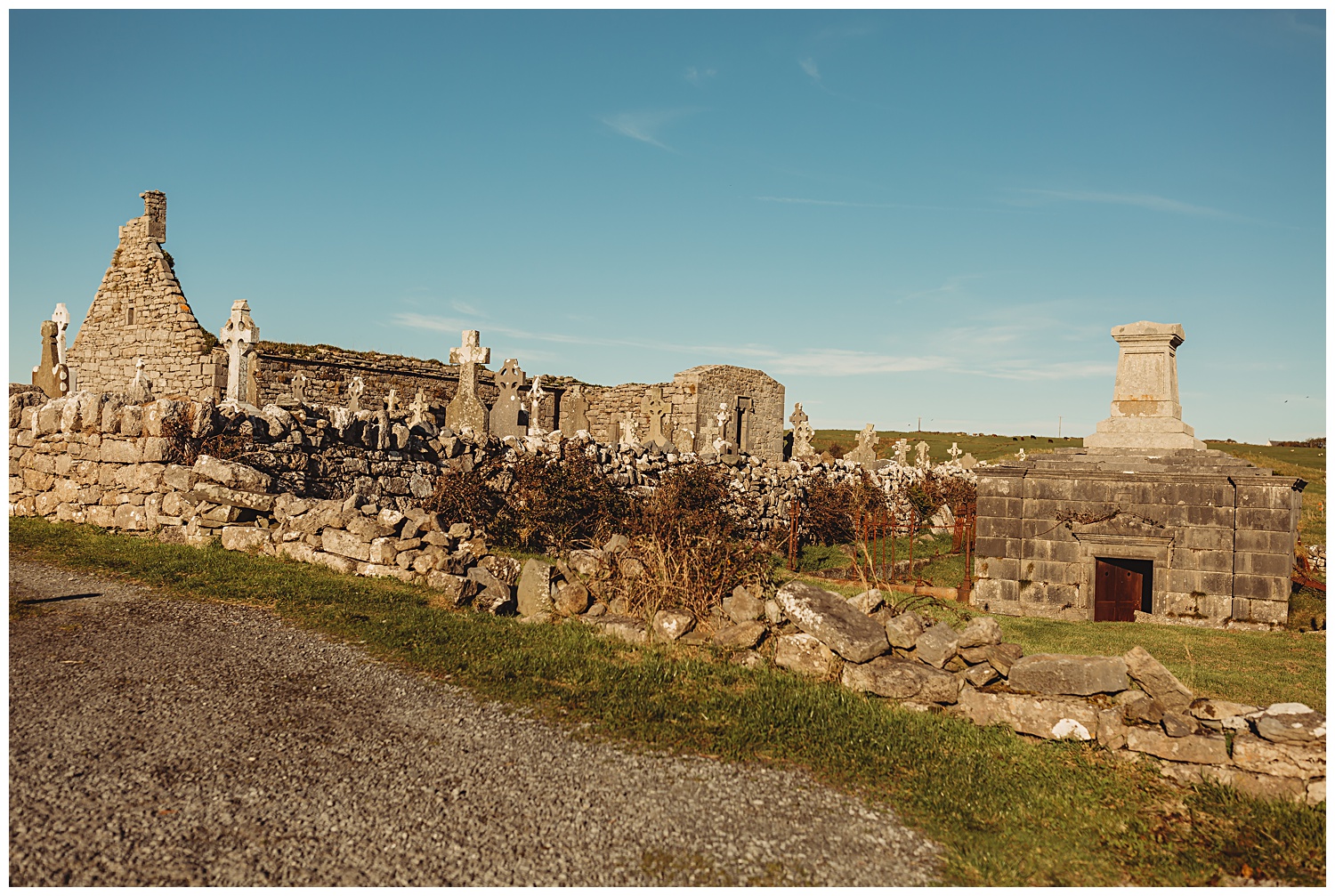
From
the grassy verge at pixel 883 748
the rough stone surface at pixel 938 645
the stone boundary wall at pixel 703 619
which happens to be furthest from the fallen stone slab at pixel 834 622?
the grassy verge at pixel 883 748

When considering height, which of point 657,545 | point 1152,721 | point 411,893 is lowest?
point 411,893

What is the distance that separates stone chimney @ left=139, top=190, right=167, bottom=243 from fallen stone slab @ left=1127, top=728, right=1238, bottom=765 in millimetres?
25698

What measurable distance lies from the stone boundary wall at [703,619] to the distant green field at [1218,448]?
923 cm

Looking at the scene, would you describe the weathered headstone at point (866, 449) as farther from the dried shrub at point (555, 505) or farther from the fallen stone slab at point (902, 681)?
the fallen stone slab at point (902, 681)

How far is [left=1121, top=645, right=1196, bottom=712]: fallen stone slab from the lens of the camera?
17.6 feet

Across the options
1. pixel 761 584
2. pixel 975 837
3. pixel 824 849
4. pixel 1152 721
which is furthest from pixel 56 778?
pixel 1152 721

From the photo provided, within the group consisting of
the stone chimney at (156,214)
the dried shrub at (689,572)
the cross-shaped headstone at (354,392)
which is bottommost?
the dried shrub at (689,572)

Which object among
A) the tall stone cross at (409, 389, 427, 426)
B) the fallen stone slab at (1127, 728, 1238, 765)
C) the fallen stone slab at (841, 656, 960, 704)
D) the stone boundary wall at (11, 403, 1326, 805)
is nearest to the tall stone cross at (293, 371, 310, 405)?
the tall stone cross at (409, 389, 427, 426)

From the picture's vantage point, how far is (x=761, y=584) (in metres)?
7.98

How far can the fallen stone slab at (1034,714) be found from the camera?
18.1 feet

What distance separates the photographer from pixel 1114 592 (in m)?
11.1

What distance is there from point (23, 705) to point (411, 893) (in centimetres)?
327

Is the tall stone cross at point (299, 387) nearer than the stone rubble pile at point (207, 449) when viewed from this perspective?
No

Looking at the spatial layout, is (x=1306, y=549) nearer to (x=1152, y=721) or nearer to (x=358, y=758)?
(x=1152, y=721)
